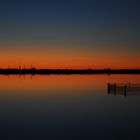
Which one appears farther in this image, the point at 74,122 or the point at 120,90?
the point at 120,90

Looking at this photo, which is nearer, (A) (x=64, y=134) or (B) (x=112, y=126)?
(A) (x=64, y=134)

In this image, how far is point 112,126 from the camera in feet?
92.2

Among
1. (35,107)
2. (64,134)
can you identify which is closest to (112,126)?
(64,134)

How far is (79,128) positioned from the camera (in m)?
27.4

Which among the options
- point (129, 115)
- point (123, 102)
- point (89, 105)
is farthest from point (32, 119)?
point (123, 102)

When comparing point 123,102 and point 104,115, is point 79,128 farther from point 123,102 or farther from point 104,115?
point 123,102

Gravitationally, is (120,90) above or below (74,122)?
above

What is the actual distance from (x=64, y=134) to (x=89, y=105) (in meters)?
16.7

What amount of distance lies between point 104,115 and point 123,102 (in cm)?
1047

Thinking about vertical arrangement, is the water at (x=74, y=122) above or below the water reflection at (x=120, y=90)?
below

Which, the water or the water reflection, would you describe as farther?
the water reflection

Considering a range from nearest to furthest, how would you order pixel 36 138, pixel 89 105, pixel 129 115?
pixel 36 138
pixel 129 115
pixel 89 105

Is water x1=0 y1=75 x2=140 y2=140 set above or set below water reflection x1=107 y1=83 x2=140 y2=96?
below

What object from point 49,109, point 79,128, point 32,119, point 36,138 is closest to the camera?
point 36,138
